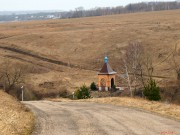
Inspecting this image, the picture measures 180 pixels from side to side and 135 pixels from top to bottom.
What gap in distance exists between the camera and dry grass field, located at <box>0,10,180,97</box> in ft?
263

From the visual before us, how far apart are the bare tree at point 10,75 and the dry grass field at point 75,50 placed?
7.07 feet

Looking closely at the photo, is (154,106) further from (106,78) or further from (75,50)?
(75,50)

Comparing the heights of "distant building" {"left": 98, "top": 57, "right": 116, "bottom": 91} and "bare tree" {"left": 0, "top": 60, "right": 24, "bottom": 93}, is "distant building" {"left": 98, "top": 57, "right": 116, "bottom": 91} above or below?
above

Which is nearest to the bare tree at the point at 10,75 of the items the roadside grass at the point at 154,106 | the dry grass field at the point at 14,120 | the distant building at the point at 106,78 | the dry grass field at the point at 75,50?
the dry grass field at the point at 75,50

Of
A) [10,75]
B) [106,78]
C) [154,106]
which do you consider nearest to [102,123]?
[154,106]

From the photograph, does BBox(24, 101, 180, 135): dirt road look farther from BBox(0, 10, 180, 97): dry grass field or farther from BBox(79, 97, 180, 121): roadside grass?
BBox(0, 10, 180, 97): dry grass field

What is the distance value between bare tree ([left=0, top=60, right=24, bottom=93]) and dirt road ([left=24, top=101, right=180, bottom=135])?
140ft

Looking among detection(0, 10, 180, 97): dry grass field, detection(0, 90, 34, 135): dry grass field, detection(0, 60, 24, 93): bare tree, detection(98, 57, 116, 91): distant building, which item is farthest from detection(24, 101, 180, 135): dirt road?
detection(0, 10, 180, 97): dry grass field

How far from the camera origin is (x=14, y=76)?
76.1 meters

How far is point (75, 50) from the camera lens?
342ft

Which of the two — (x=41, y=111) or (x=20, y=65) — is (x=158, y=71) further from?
(x=41, y=111)

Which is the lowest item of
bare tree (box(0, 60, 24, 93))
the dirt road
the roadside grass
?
bare tree (box(0, 60, 24, 93))

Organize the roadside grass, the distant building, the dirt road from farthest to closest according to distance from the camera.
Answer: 1. the distant building
2. the roadside grass
3. the dirt road

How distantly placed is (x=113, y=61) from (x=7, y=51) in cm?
2642
